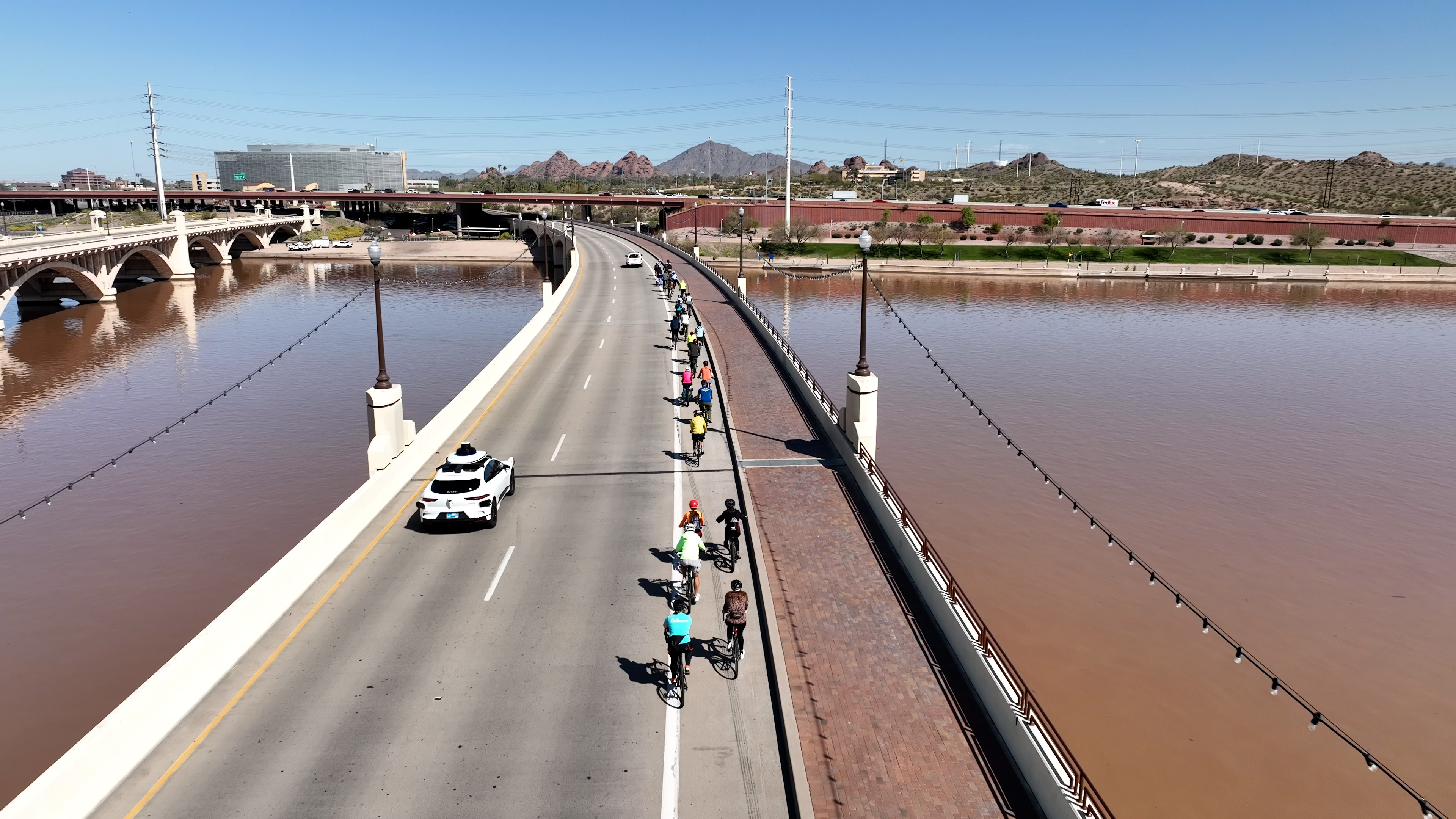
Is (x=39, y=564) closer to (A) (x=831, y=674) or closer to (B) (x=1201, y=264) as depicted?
(A) (x=831, y=674)

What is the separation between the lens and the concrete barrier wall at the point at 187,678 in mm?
9352

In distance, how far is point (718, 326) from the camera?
43.5m

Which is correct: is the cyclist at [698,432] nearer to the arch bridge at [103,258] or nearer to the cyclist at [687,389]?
the cyclist at [687,389]

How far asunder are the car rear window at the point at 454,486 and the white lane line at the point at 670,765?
7881mm

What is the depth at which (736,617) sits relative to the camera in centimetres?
1270

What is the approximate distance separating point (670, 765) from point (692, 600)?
412 cm

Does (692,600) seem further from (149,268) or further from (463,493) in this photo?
(149,268)

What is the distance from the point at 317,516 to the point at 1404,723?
77.3 feet

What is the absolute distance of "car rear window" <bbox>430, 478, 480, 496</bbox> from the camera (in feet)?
58.6

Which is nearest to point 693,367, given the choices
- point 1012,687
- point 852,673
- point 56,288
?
point 852,673

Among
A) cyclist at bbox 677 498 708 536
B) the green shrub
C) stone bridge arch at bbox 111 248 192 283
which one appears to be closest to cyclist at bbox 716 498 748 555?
cyclist at bbox 677 498 708 536

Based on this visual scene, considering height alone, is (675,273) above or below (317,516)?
above

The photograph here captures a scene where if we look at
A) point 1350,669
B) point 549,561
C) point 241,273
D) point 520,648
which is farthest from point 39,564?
point 241,273

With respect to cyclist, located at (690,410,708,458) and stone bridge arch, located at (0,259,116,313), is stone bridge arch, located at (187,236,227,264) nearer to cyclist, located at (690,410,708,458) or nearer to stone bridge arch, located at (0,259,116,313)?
stone bridge arch, located at (0,259,116,313)
